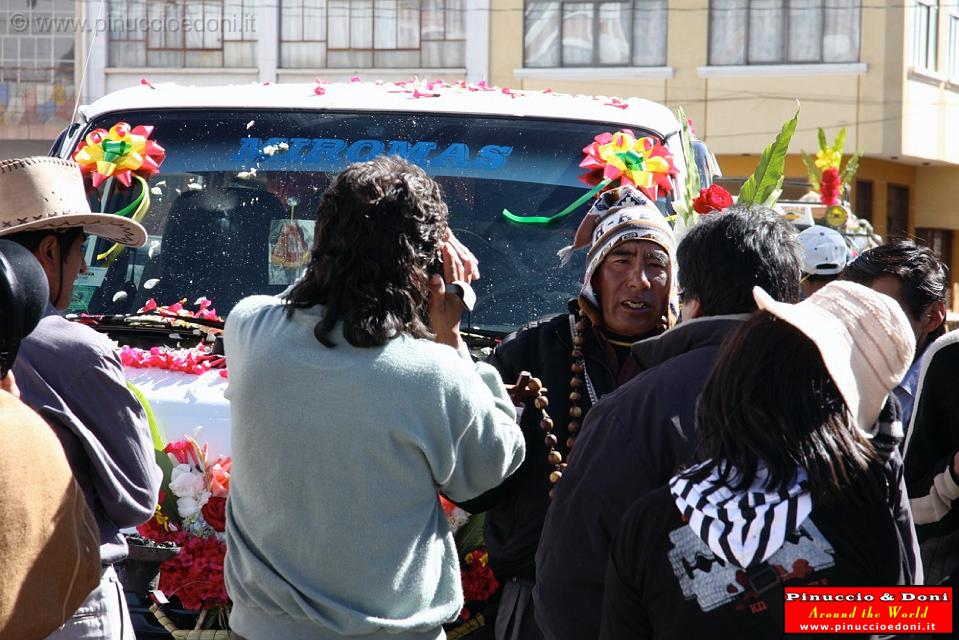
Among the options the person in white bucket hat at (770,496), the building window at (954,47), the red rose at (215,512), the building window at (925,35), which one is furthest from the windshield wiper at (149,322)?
the building window at (954,47)

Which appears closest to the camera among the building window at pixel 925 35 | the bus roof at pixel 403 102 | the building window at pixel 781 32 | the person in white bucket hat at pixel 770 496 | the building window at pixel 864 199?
the person in white bucket hat at pixel 770 496

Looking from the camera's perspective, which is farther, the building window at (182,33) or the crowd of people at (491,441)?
the building window at (182,33)

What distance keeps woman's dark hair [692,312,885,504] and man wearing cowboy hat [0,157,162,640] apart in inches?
54.9

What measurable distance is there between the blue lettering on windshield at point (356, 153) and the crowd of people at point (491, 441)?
1.25 metres

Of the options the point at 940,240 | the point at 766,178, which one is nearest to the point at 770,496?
the point at 766,178

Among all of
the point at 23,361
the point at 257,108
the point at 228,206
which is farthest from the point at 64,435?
the point at 257,108

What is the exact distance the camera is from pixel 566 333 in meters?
3.58

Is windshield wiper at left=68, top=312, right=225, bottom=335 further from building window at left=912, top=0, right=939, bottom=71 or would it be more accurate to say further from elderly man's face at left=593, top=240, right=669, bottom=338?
→ building window at left=912, top=0, right=939, bottom=71

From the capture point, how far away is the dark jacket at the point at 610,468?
2623mm

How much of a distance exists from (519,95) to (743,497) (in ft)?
10.6

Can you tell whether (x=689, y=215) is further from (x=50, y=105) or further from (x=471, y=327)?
(x=50, y=105)

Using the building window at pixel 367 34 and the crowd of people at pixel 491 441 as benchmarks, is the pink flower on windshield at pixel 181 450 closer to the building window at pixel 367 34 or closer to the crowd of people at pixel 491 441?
the crowd of people at pixel 491 441

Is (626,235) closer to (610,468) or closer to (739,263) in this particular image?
(739,263)

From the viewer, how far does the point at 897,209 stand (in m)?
27.1
